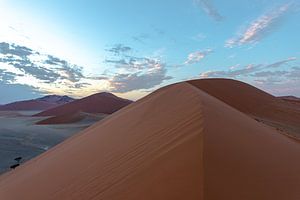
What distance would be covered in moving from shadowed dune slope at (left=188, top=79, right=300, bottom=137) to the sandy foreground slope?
867cm

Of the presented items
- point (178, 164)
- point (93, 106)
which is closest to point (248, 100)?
point (178, 164)

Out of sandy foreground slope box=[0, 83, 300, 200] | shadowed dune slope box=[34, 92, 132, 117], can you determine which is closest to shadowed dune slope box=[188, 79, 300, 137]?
sandy foreground slope box=[0, 83, 300, 200]

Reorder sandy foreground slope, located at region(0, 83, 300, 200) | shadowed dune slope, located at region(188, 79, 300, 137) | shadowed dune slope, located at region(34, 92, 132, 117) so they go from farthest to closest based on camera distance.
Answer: shadowed dune slope, located at region(34, 92, 132, 117) < shadowed dune slope, located at region(188, 79, 300, 137) < sandy foreground slope, located at region(0, 83, 300, 200)

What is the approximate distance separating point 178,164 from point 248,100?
1261 centimetres

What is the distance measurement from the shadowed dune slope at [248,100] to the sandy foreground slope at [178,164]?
28.4ft

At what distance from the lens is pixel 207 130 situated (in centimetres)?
431

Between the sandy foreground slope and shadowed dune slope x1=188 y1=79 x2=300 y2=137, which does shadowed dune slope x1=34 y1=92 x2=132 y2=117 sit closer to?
shadowed dune slope x1=188 y1=79 x2=300 y2=137

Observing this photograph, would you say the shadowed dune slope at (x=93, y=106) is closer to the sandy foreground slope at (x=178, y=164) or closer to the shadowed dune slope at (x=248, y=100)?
the shadowed dune slope at (x=248, y=100)

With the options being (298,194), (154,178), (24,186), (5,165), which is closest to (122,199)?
(154,178)

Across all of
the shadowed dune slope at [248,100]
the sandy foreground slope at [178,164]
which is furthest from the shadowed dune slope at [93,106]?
the sandy foreground slope at [178,164]

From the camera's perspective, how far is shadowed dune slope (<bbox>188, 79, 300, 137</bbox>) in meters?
14.3

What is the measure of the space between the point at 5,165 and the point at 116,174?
23.1ft

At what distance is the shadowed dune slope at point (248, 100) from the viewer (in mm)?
14328

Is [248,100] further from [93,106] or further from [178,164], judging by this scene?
[93,106]
